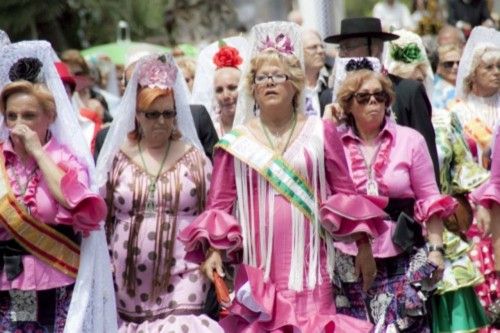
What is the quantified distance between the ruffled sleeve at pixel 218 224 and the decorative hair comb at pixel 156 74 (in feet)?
1.95

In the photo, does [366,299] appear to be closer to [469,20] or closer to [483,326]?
[483,326]

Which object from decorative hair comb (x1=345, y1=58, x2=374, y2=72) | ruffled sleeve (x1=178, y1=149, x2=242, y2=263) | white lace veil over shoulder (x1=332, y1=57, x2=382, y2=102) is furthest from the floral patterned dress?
ruffled sleeve (x1=178, y1=149, x2=242, y2=263)

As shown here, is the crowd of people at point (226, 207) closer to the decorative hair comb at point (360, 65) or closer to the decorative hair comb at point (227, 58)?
the decorative hair comb at point (360, 65)

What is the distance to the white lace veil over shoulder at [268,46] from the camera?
999 centimetres

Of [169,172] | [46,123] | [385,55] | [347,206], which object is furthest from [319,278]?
[385,55]

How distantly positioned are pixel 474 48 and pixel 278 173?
14.0 feet

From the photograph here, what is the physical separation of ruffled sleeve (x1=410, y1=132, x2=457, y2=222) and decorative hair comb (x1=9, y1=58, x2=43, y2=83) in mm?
2194

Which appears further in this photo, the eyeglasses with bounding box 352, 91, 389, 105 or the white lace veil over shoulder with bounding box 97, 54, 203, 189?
the eyeglasses with bounding box 352, 91, 389, 105

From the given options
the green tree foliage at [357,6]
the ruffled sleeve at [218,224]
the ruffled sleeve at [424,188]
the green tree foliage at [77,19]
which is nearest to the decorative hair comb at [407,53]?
the ruffled sleeve at [424,188]

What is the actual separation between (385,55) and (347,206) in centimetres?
333

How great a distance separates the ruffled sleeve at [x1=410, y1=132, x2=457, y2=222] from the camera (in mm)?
10258

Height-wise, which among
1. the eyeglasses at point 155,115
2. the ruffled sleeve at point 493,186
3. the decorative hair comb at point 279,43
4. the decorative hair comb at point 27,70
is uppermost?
the decorative hair comb at point 279,43

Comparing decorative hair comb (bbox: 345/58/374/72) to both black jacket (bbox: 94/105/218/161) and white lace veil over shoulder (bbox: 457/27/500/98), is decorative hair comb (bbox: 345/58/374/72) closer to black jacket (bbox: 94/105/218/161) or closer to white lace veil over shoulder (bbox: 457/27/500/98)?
black jacket (bbox: 94/105/218/161)

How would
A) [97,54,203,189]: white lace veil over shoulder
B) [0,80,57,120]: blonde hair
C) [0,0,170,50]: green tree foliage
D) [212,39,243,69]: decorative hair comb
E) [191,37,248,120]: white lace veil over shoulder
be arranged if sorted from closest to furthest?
1. [0,80,57,120]: blonde hair
2. [97,54,203,189]: white lace veil over shoulder
3. [212,39,243,69]: decorative hair comb
4. [191,37,248,120]: white lace veil over shoulder
5. [0,0,170,50]: green tree foliage
